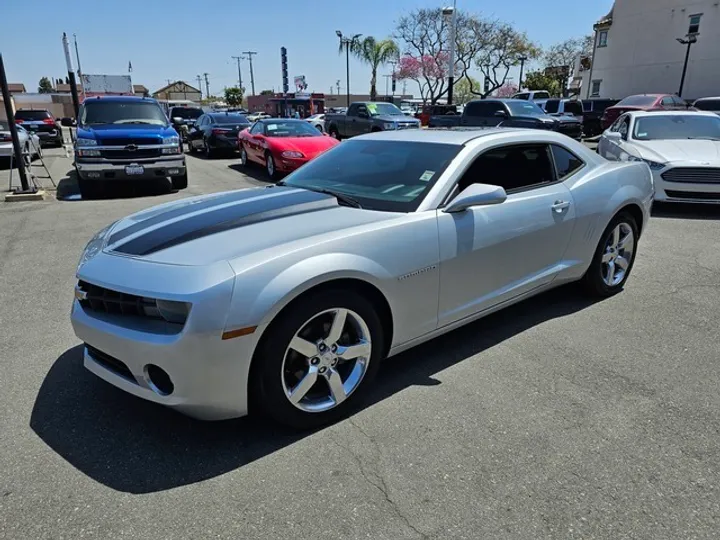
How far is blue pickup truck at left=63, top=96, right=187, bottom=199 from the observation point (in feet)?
31.3

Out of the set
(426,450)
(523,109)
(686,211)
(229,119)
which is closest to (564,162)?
(426,450)

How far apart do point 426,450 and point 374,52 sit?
5360cm

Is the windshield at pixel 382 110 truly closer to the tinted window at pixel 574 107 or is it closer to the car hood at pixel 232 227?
the tinted window at pixel 574 107

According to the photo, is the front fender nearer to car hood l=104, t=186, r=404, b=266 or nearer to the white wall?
car hood l=104, t=186, r=404, b=266

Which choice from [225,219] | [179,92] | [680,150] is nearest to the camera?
[225,219]

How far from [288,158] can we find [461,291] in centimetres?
910

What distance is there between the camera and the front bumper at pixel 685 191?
25.5 feet

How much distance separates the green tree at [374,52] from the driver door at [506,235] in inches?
1989

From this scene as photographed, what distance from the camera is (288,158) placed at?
11.7 meters

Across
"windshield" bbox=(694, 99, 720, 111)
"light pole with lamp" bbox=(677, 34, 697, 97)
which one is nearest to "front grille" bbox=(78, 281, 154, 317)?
"windshield" bbox=(694, 99, 720, 111)

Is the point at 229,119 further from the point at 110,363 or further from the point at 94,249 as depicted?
the point at 110,363

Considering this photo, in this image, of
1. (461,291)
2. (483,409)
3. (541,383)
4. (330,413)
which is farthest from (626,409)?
(330,413)

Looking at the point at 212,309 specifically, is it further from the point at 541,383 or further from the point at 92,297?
the point at 541,383

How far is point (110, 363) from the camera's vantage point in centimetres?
266
